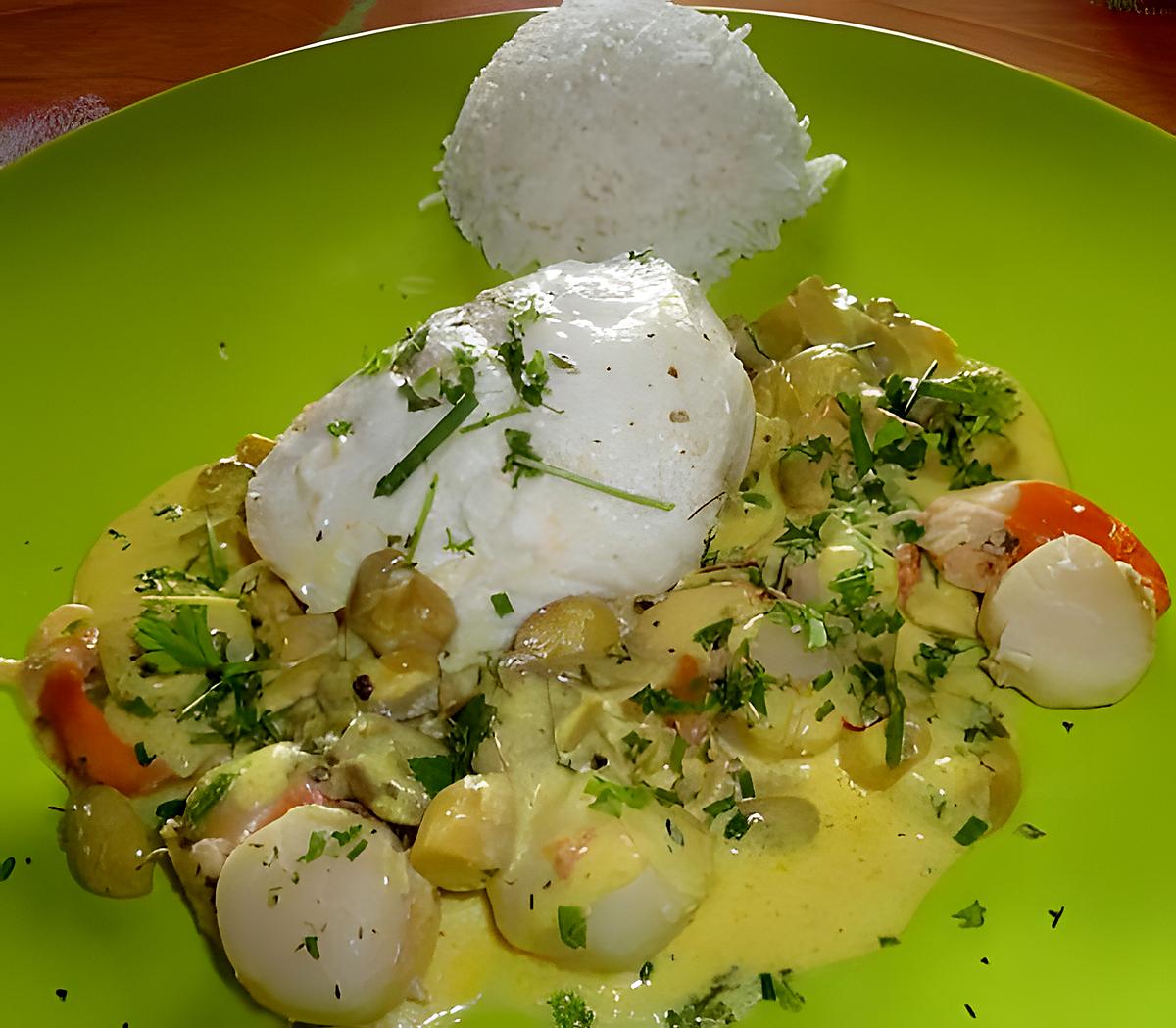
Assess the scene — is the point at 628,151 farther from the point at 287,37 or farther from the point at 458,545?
the point at 458,545

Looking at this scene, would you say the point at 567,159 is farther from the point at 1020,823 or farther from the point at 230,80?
the point at 1020,823

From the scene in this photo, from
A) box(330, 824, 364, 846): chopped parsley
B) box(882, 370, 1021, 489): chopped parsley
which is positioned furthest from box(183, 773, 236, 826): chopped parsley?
box(882, 370, 1021, 489): chopped parsley

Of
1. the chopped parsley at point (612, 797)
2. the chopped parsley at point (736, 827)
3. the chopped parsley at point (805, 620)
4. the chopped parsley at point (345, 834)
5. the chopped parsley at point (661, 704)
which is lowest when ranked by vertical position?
the chopped parsley at point (736, 827)

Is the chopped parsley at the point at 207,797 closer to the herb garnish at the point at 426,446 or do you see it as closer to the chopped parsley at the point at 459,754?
the chopped parsley at the point at 459,754

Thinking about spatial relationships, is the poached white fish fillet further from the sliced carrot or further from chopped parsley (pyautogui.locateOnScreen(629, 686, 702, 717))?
the sliced carrot

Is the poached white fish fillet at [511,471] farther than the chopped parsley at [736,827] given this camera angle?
Yes

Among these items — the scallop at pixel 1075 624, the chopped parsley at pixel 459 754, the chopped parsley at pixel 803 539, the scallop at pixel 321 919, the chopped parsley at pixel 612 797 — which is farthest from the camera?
the chopped parsley at pixel 803 539

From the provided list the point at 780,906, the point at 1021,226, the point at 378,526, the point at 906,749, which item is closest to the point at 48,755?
the point at 378,526

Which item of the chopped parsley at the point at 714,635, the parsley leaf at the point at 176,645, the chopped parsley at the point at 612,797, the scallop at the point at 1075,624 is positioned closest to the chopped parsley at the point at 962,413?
the scallop at the point at 1075,624
